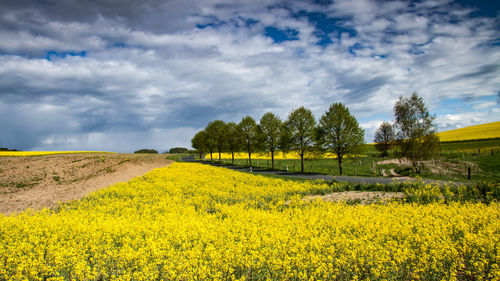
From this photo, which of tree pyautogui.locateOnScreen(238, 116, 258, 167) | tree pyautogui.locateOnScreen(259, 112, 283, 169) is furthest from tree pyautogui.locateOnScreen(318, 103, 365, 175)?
tree pyautogui.locateOnScreen(238, 116, 258, 167)

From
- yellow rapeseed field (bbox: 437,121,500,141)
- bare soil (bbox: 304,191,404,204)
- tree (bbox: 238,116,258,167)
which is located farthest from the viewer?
yellow rapeseed field (bbox: 437,121,500,141)

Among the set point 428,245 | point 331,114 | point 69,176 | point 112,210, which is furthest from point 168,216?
point 331,114

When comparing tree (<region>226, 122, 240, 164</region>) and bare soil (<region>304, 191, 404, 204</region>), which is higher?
tree (<region>226, 122, 240, 164</region>)

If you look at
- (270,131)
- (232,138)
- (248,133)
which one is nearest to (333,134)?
(270,131)

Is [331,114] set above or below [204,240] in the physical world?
above

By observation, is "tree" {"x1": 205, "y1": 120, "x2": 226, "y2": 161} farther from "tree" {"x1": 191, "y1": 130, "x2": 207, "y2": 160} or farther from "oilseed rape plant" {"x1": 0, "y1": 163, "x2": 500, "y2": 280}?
"oilseed rape plant" {"x1": 0, "y1": 163, "x2": 500, "y2": 280}

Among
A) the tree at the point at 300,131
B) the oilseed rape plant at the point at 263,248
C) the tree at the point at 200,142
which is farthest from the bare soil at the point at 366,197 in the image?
the tree at the point at 200,142

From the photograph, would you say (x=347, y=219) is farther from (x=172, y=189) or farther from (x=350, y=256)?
(x=172, y=189)

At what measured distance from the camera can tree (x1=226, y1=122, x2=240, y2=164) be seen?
56.5 m

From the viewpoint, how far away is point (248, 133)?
54531 millimetres

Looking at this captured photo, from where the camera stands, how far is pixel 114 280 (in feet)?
19.4

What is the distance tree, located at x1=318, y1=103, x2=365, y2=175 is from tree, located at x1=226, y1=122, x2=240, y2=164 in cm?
2269

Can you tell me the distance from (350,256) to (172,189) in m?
17.4

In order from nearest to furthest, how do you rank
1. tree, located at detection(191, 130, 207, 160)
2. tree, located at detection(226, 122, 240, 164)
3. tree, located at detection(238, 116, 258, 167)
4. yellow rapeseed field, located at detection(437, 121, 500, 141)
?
tree, located at detection(238, 116, 258, 167) < tree, located at detection(226, 122, 240, 164) < yellow rapeseed field, located at detection(437, 121, 500, 141) < tree, located at detection(191, 130, 207, 160)
